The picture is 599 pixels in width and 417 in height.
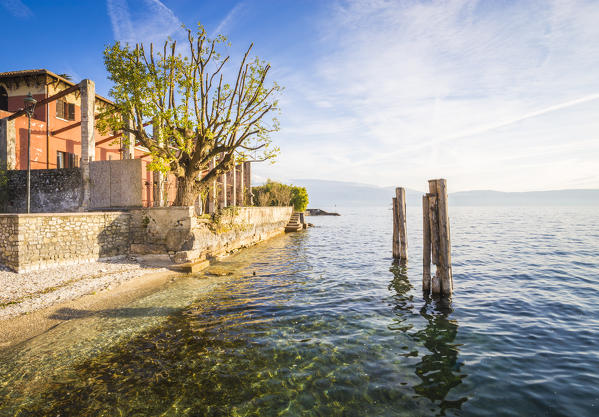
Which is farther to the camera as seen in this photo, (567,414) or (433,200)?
(433,200)

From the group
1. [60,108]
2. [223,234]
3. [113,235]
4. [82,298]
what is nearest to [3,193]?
[60,108]

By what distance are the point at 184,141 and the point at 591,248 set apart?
24516mm

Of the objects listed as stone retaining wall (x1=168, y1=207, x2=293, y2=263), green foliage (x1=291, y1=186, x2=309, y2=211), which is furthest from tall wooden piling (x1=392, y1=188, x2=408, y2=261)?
green foliage (x1=291, y1=186, x2=309, y2=211)

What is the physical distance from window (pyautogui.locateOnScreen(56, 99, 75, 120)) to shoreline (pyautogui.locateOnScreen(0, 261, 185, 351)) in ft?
49.9

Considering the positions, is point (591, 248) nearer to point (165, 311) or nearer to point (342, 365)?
point (342, 365)

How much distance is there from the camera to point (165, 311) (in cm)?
794

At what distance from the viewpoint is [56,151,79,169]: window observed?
2070 centimetres

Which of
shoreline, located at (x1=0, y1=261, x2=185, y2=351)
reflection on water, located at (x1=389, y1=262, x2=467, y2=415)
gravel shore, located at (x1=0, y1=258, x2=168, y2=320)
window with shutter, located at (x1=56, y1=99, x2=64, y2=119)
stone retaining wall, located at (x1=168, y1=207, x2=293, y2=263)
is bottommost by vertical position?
reflection on water, located at (x1=389, y1=262, x2=467, y2=415)

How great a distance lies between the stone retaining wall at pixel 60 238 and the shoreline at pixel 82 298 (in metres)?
0.55

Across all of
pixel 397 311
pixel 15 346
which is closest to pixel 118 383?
pixel 15 346

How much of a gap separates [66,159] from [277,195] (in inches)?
923

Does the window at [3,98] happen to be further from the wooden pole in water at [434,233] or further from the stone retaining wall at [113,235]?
the wooden pole in water at [434,233]

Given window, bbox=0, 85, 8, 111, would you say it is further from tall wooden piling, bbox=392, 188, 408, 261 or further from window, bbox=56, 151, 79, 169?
tall wooden piling, bbox=392, 188, 408, 261

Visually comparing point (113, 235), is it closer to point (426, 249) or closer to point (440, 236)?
point (426, 249)
